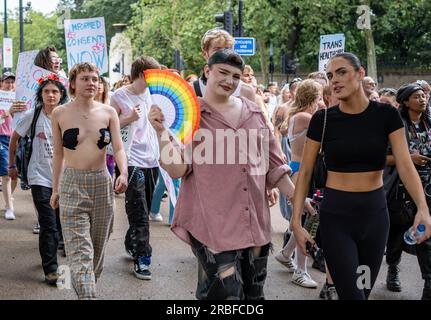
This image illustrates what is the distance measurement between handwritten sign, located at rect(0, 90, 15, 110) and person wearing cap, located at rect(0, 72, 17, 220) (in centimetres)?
10

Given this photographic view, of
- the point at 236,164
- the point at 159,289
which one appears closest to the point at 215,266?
the point at 236,164

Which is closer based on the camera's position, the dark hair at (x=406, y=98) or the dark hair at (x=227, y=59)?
the dark hair at (x=227, y=59)

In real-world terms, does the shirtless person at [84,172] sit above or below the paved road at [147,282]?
above

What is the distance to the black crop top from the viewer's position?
166 inches

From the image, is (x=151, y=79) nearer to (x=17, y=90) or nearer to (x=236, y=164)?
(x=236, y=164)

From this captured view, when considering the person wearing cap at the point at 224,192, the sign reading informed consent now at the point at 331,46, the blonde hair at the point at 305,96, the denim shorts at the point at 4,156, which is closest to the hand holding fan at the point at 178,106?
the person wearing cap at the point at 224,192

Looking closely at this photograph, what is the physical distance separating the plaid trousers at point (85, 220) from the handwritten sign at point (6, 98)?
5.82 m

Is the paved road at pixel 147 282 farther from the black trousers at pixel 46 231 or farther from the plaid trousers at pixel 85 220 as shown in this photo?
the plaid trousers at pixel 85 220

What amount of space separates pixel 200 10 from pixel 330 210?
102ft

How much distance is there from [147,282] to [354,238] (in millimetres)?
2982

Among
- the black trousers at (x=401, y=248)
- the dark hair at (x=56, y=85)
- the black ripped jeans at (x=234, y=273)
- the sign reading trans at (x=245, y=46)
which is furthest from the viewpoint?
the sign reading trans at (x=245, y=46)

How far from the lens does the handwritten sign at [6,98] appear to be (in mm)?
10828

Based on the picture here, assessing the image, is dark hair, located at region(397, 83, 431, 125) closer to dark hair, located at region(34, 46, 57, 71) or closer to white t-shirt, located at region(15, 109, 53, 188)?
white t-shirt, located at region(15, 109, 53, 188)

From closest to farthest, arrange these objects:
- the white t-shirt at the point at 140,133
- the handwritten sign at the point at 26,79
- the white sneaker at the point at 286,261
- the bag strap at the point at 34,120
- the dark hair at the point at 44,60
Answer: the bag strap at the point at 34,120, the white t-shirt at the point at 140,133, the white sneaker at the point at 286,261, the dark hair at the point at 44,60, the handwritten sign at the point at 26,79
